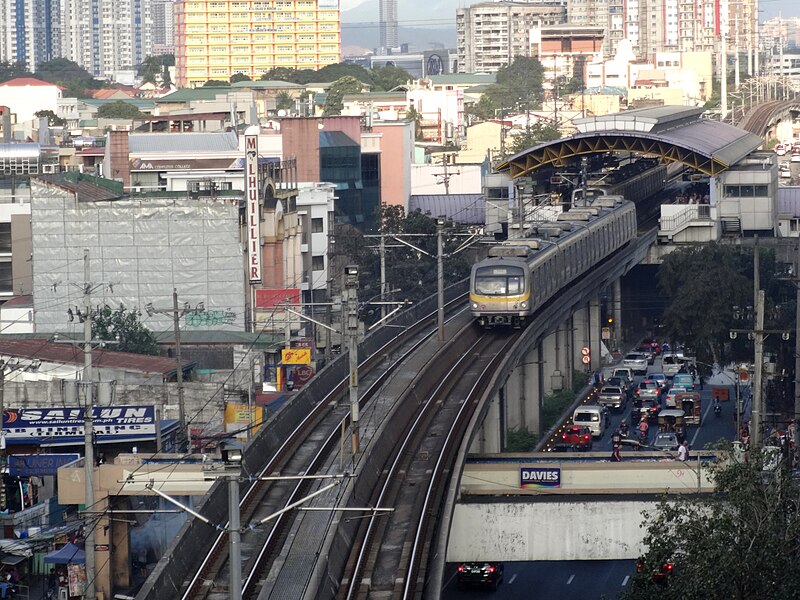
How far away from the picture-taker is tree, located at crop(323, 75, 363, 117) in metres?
126

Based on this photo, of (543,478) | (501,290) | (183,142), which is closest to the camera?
(543,478)

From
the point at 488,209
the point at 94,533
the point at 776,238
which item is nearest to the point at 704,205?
the point at 776,238

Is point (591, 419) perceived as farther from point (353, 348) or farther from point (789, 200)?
point (789, 200)

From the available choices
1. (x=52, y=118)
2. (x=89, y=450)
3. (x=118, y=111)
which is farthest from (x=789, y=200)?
(x=118, y=111)

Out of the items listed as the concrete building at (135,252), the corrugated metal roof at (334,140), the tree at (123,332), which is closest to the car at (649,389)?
the concrete building at (135,252)

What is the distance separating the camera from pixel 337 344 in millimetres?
56625

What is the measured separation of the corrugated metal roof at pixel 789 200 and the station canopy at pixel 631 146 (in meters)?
10.6

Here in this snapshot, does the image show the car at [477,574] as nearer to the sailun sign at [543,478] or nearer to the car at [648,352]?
the sailun sign at [543,478]

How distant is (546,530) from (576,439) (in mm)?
15910

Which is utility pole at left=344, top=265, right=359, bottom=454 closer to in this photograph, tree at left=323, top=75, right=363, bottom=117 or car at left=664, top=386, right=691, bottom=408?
car at left=664, top=386, right=691, bottom=408

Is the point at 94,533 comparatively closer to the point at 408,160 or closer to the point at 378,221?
A: the point at 378,221

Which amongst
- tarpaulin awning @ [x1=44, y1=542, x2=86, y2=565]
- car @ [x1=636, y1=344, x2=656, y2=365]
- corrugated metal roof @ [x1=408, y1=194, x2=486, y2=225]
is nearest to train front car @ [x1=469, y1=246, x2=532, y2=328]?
tarpaulin awning @ [x1=44, y1=542, x2=86, y2=565]

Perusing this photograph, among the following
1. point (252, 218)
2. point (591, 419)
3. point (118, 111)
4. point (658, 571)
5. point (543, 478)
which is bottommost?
point (591, 419)

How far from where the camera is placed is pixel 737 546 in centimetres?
2248
